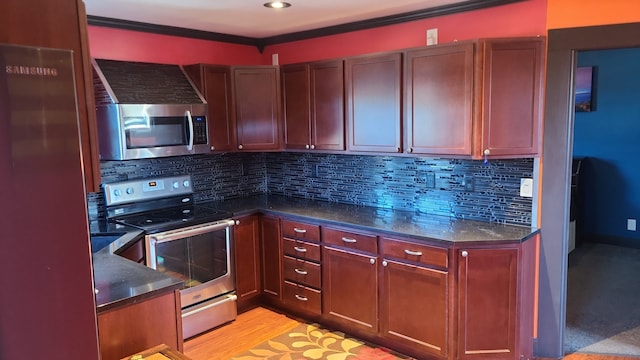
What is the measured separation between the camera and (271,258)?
386 cm

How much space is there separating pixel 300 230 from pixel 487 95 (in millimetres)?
1640

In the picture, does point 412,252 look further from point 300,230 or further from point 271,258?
point 271,258

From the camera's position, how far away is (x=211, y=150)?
3.75 metres

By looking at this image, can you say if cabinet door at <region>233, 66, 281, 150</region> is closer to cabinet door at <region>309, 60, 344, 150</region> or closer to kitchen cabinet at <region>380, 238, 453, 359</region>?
cabinet door at <region>309, 60, 344, 150</region>

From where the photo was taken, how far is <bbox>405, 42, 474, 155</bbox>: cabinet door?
2879 mm

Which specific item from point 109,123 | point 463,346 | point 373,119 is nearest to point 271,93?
point 373,119

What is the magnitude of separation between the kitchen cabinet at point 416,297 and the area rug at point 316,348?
163 millimetres

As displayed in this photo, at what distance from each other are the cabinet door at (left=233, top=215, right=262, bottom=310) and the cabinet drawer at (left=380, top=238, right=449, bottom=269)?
1.23m

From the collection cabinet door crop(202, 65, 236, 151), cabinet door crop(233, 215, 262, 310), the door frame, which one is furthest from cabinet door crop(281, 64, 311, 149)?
the door frame

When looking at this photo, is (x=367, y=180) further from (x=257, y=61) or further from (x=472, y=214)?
(x=257, y=61)

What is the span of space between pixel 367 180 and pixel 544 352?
1728 mm

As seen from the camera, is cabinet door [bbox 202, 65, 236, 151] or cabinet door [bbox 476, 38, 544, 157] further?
cabinet door [bbox 202, 65, 236, 151]

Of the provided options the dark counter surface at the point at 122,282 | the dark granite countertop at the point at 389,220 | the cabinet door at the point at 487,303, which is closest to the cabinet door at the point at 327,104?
the dark granite countertop at the point at 389,220

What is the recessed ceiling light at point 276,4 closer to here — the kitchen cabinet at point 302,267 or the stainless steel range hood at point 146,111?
the stainless steel range hood at point 146,111
